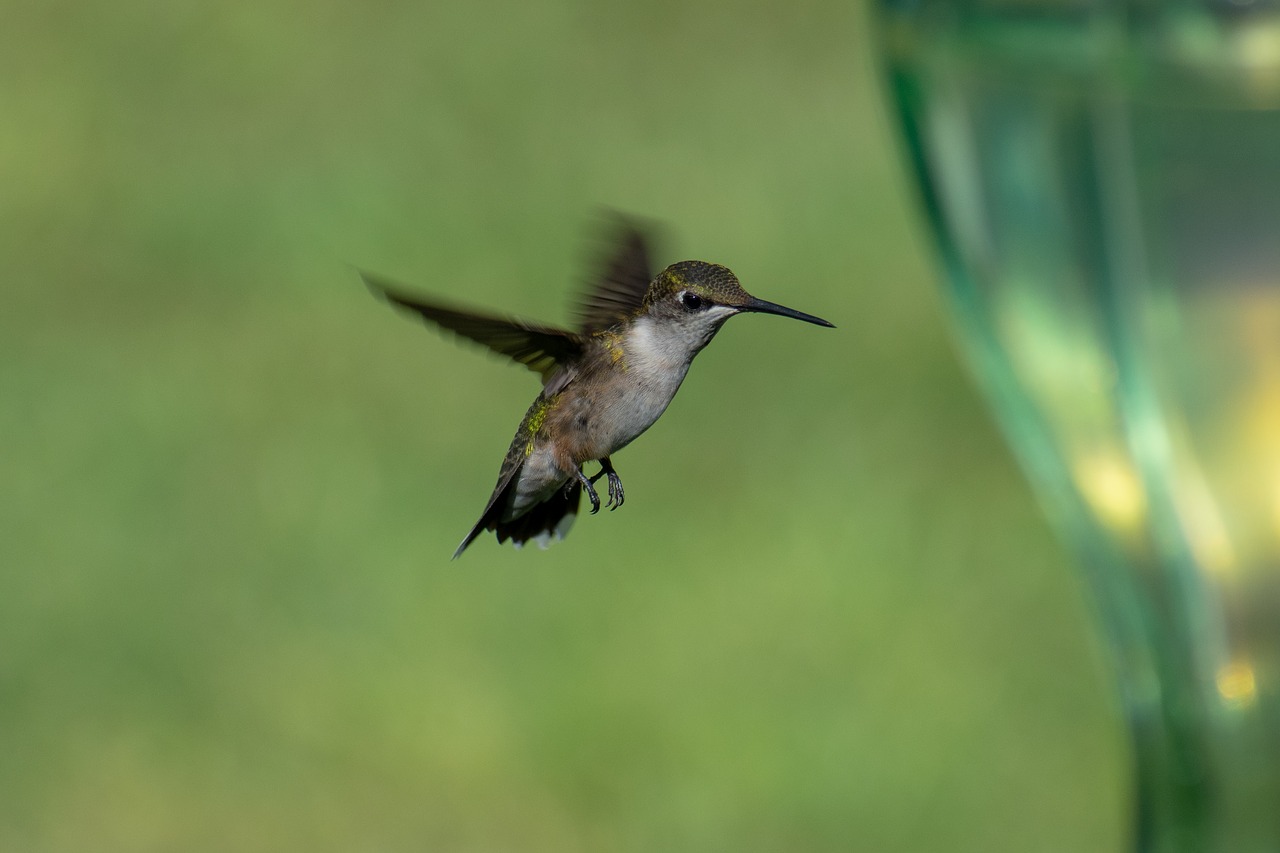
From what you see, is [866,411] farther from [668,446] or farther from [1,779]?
[1,779]

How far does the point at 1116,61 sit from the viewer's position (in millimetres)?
1710

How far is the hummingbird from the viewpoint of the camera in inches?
52.7

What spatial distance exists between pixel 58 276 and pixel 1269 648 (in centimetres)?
446

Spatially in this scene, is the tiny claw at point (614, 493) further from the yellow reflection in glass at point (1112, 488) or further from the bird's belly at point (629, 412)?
the yellow reflection in glass at point (1112, 488)

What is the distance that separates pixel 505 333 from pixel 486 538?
11.4 ft

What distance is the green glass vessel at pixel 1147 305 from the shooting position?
170 centimetres

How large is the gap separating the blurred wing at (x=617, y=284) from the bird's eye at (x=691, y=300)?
198mm

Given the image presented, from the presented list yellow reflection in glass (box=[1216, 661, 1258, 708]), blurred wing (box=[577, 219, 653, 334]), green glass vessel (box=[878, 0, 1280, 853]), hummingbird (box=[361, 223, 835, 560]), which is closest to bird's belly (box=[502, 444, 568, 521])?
hummingbird (box=[361, 223, 835, 560])

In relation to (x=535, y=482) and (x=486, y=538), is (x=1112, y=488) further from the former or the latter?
(x=486, y=538)

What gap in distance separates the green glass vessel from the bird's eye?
0.54 meters

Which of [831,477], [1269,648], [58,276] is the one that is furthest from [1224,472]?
[58,276]

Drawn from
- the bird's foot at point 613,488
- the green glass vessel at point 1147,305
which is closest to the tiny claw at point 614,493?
the bird's foot at point 613,488

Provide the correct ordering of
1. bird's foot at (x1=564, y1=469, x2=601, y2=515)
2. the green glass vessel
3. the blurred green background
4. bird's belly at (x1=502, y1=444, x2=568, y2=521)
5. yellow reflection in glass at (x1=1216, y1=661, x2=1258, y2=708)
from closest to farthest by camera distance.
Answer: bird's foot at (x1=564, y1=469, x2=601, y2=515), bird's belly at (x1=502, y1=444, x2=568, y2=521), the green glass vessel, yellow reflection in glass at (x1=1216, y1=661, x2=1258, y2=708), the blurred green background

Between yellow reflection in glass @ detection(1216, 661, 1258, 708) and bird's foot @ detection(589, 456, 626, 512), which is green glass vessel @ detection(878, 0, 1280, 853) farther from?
bird's foot @ detection(589, 456, 626, 512)
